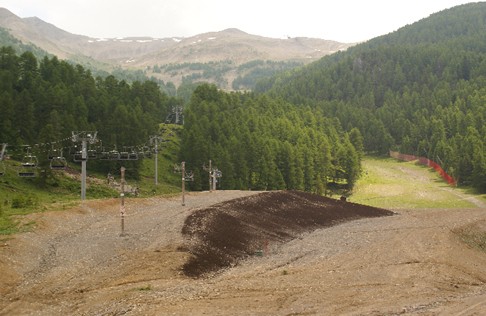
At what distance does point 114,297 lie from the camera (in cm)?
2811

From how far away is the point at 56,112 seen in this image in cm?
8725

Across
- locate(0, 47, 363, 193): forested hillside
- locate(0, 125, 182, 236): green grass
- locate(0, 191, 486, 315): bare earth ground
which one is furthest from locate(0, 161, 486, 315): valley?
locate(0, 47, 363, 193): forested hillside

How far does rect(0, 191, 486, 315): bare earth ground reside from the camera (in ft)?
85.2

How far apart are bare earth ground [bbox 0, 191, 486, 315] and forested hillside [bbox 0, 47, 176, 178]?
30.5m

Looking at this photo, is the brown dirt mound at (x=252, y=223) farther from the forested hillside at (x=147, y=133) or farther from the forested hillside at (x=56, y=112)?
the forested hillside at (x=147, y=133)

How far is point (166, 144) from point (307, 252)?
87.1 metres

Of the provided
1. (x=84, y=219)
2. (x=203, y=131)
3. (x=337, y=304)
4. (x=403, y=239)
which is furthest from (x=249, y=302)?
(x=203, y=131)

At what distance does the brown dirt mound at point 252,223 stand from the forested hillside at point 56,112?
2671 centimetres

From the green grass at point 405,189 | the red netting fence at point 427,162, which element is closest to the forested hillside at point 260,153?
the green grass at point 405,189

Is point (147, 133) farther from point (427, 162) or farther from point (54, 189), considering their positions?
point (427, 162)

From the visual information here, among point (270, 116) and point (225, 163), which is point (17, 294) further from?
point (270, 116)

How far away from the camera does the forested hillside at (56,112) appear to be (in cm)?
8575

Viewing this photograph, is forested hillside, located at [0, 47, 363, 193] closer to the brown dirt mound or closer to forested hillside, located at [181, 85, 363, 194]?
forested hillside, located at [181, 85, 363, 194]

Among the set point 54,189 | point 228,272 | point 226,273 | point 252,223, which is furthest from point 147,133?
point 226,273
